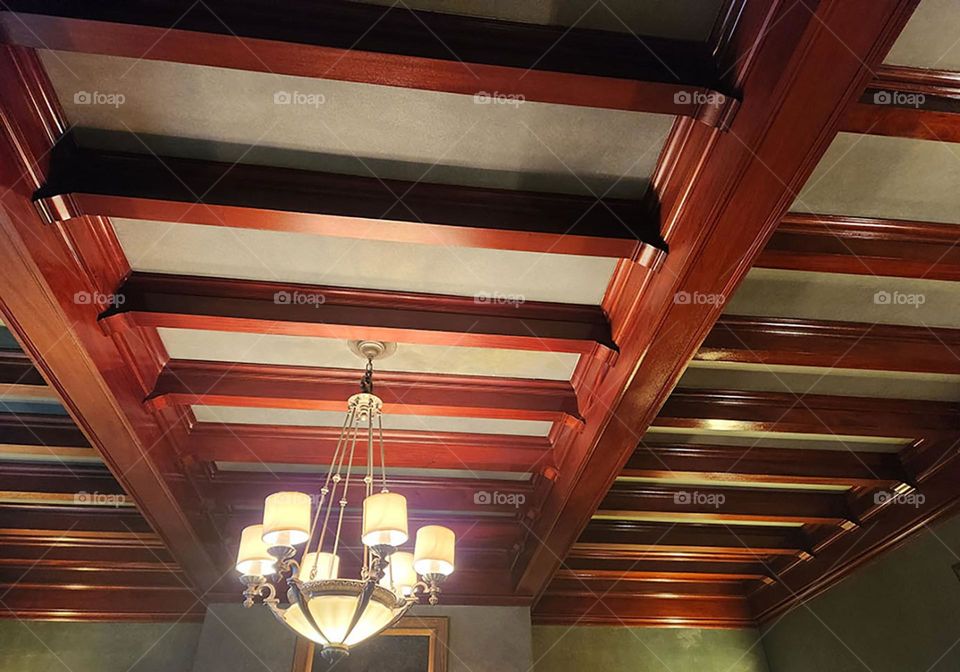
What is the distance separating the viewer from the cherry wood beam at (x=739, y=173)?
188 centimetres

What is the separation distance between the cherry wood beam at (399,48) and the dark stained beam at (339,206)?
1.75 ft

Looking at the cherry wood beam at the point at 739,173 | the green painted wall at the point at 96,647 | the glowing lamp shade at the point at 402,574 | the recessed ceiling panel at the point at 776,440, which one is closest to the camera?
the cherry wood beam at the point at 739,173

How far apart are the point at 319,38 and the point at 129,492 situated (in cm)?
324

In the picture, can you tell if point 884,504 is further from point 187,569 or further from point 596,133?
point 187,569

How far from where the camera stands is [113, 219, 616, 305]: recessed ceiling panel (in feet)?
9.30

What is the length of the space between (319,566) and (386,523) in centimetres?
69

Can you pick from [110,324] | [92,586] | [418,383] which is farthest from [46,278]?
[92,586]

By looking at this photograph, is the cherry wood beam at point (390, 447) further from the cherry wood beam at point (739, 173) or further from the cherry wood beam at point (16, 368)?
the cherry wood beam at point (16, 368)

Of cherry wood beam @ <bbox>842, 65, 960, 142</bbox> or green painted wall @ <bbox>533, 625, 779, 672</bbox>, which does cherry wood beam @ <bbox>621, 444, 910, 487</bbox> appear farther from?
cherry wood beam @ <bbox>842, 65, 960, 142</bbox>

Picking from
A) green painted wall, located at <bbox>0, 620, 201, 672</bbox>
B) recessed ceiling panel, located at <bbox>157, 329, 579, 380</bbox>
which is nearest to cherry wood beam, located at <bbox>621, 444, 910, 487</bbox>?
recessed ceiling panel, located at <bbox>157, 329, 579, 380</bbox>

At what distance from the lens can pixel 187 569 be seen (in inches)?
200

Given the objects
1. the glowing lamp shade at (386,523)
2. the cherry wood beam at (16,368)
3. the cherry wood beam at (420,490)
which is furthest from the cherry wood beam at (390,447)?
the glowing lamp shade at (386,523)

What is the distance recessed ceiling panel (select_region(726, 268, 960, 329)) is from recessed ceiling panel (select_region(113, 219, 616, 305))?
0.74 metres

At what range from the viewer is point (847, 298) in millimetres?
3217
